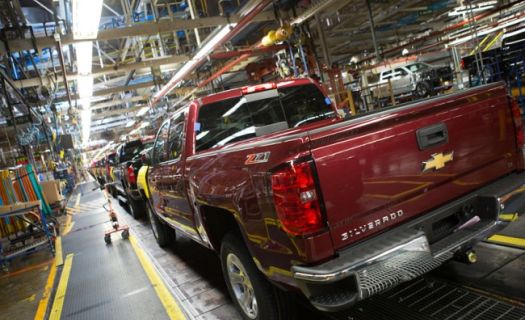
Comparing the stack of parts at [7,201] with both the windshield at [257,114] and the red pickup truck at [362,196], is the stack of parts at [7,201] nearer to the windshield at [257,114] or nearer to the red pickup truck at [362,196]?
the windshield at [257,114]

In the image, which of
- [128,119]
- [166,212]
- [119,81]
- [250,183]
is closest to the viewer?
[250,183]

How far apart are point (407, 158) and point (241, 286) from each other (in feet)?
5.91

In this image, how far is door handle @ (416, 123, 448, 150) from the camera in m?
2.53

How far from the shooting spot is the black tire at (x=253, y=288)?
2.91m

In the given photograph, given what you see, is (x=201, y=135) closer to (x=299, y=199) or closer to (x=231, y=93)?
(x=231, y=93)

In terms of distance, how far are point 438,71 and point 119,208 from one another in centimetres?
1464

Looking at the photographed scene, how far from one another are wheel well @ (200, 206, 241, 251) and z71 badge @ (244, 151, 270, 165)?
32.7 inches

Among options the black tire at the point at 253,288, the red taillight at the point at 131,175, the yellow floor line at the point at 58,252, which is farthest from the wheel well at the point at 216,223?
the red taillight at the point at 131,175

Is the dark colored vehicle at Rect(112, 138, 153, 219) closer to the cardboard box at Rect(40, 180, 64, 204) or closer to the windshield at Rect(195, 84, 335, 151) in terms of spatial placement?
the cardboard box at Rect(40, 180, 64, 204)

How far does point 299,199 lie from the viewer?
219cm

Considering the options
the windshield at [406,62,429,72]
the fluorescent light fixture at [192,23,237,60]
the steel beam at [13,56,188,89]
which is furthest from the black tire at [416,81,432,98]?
the fluorescent light fixture at [192,23,237,60]

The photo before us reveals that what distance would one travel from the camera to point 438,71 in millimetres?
17719

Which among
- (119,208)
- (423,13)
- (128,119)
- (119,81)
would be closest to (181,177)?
(119,208)

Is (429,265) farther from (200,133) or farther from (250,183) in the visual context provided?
(200,133)
